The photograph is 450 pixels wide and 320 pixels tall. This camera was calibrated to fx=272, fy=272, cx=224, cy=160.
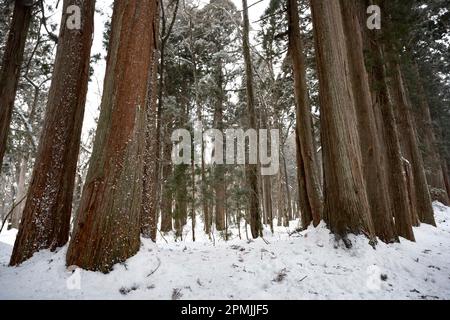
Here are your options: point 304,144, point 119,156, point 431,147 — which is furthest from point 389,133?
point 431,147

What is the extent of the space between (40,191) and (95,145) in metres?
1.53

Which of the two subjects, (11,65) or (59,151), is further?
(11,65)

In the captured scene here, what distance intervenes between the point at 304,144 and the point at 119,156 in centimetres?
413

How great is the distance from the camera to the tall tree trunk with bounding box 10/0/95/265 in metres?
3.93

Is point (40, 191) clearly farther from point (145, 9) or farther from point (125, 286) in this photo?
point (145, 9)

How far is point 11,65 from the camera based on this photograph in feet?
20.0

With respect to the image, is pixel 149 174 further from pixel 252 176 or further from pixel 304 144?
pixel 252 176

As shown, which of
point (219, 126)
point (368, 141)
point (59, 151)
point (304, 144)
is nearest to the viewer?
point (59, 151)

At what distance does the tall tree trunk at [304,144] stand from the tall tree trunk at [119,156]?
364 centimetres

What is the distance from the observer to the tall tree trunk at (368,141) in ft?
15.8

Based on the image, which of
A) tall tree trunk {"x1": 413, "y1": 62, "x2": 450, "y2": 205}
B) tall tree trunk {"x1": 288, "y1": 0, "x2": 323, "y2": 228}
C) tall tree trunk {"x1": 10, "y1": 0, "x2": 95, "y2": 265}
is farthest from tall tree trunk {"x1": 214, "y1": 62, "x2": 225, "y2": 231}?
tall tree trunk {"x1": 413, "y1": 62, "x2": 450, "y2": 205}

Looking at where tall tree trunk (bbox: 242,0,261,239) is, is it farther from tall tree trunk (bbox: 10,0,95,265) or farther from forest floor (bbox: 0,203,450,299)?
tall tree trunk (bbox: 10,0,95,265)

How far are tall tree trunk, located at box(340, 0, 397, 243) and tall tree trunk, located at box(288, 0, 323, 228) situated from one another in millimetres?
1020

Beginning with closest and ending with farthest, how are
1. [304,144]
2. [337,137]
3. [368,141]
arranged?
1. [337,137]
2. [368,141]
3. [304,144]
